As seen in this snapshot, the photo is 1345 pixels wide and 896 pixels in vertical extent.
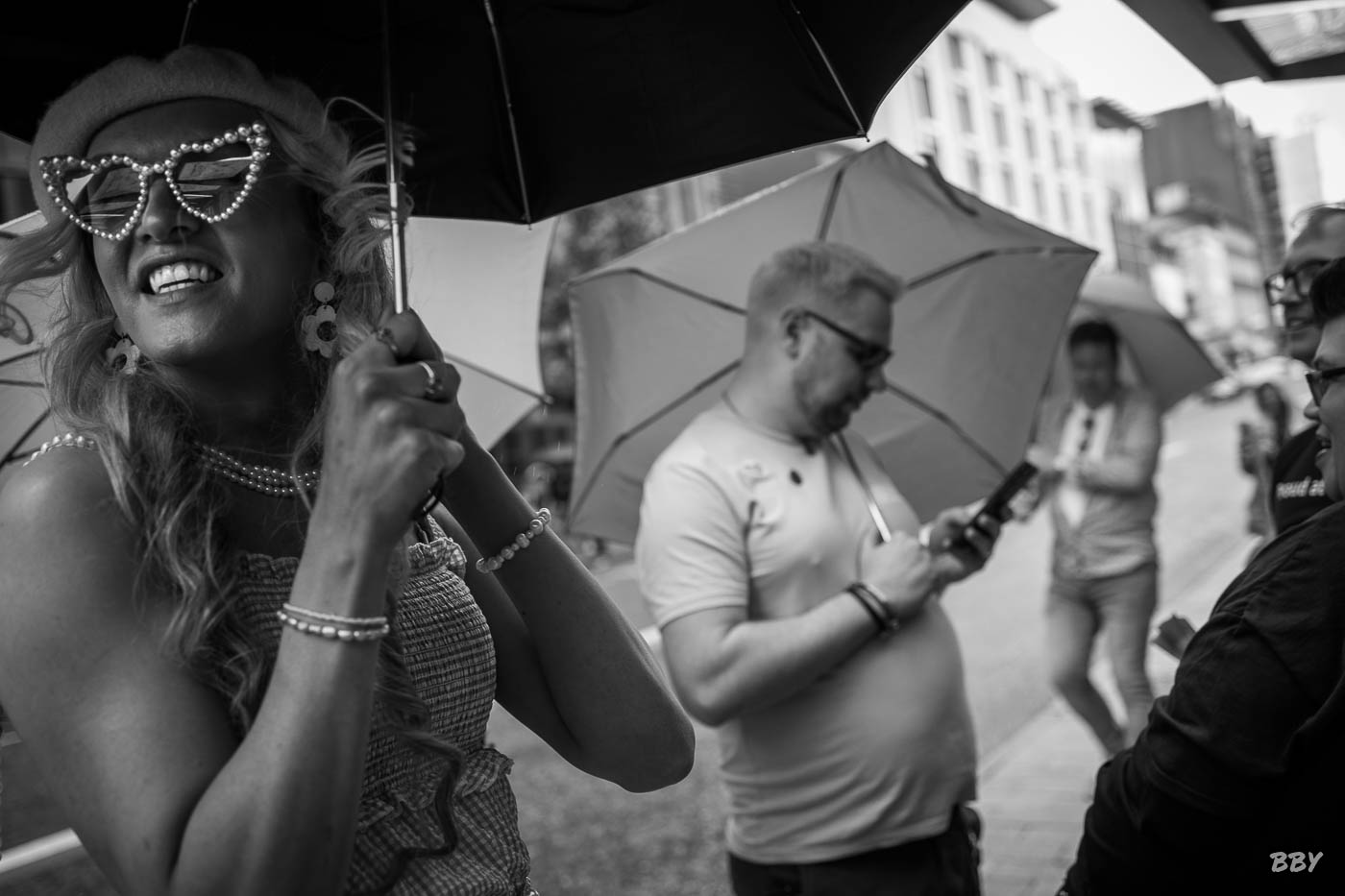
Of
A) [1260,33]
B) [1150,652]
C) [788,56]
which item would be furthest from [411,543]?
[1150,652]

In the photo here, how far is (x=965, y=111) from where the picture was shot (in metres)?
38.3

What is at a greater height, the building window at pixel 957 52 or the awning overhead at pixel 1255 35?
the building window at pixel 957 52

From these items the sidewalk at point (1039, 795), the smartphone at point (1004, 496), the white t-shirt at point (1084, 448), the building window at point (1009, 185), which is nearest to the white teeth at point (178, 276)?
the smartphone at point (1004, 496)

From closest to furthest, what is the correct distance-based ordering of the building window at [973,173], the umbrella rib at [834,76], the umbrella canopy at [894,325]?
the umbrella rib at [834,76] < the umbrella canopy at [894,325] < the building window at [973,173]

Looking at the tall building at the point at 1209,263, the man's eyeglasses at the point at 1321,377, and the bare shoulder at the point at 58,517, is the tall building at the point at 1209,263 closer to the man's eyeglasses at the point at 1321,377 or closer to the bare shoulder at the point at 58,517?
the man's eyeglasses at the point at 1321,377

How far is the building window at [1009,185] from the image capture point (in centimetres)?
4088

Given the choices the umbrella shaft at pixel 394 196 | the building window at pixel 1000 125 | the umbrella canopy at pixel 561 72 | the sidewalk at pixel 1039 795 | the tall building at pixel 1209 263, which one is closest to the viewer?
the umbrella shaft at pixel 394 196

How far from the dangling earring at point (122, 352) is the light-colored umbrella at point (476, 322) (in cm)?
110

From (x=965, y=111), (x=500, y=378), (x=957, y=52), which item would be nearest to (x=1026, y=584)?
(x=500, y=378)

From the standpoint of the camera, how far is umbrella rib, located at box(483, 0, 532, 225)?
1.91 m

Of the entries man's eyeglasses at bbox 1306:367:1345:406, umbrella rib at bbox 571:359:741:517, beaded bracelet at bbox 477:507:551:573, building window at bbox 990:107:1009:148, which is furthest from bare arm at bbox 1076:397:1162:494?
building window at bbox 990:107:1009:148

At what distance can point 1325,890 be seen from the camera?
5.46 feet

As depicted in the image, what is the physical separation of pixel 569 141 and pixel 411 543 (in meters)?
0.87

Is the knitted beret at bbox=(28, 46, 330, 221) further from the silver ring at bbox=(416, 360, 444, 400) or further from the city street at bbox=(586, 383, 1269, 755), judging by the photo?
the city street at bbox=(586, 383, 1269, 755)
